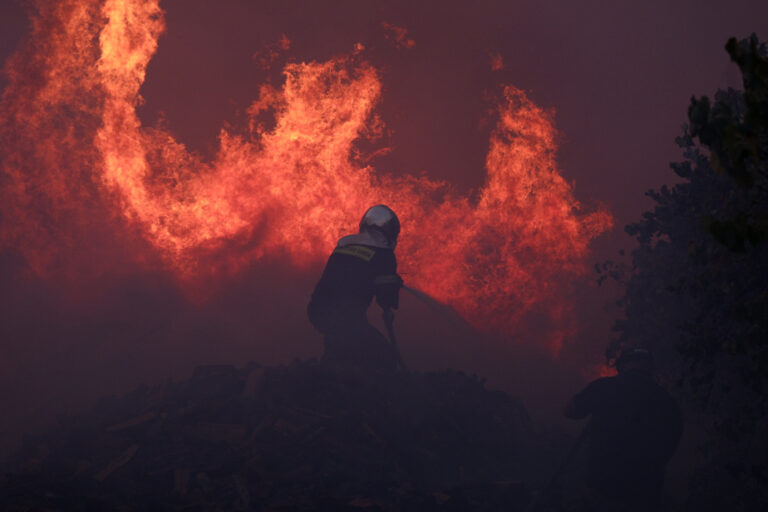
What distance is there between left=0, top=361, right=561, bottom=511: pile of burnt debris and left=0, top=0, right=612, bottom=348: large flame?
22.3 ft

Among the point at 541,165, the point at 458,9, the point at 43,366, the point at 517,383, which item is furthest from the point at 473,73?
the point at 43,366

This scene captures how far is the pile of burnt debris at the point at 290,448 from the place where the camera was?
7.65 metres

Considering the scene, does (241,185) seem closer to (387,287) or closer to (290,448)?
(387,287)

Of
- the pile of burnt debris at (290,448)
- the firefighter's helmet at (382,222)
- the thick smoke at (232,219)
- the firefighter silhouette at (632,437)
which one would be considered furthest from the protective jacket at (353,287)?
the thick smoke at (232,219)

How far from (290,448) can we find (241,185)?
36.2ft

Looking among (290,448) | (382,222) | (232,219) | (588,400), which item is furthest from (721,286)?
(232,219)

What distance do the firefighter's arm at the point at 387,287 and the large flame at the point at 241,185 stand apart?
801cm

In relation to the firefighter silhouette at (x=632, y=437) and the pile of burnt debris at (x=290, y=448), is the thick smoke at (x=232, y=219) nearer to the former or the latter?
the pile of burnt debris at (x=290, y=448)

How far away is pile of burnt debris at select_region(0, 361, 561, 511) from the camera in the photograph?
7.65 m

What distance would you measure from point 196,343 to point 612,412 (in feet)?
42.4

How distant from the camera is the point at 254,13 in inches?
788

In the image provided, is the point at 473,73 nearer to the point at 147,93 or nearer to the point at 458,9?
the point at 458,9

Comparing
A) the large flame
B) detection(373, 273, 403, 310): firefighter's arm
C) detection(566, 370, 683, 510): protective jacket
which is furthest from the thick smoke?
detection(566, 370, 683, 510): protective jacket

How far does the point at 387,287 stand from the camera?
33.8ft
